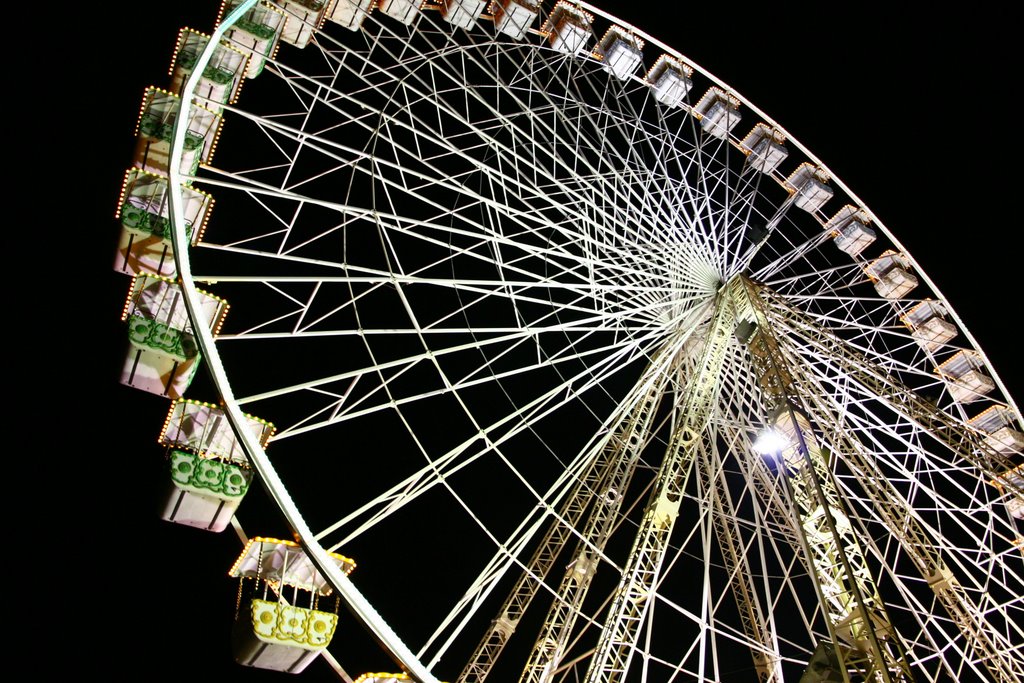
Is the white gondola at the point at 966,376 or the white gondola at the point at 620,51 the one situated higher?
the white gondola at the point at 620,51

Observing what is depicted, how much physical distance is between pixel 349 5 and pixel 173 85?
395cm

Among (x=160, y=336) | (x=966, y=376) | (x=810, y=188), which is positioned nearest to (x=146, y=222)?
(x=160, y=336)

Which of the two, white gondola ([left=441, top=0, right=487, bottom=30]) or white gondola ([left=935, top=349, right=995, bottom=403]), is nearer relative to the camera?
white gondola ([left=441, top=0, right=487, bottom=30])

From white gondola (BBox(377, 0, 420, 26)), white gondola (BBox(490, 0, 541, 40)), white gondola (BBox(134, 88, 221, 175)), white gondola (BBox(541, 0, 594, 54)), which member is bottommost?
white gondola (BBox(134, 88, 221, 175))

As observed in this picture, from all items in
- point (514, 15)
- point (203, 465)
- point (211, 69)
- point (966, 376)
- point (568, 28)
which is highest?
point (568, 28)

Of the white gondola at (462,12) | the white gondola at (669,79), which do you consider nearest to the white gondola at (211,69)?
the white gondola at (462,12)

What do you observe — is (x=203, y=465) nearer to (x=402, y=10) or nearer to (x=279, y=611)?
(x=279, y=611)

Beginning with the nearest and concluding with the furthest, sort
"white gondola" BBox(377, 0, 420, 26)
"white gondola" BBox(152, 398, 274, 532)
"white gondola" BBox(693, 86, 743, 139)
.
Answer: "white gondola" BBox(152, 398, 274, 532), "white gondola" BBox(377, 0, 420, 26), "white gondola" BBox(693, 86, 743, 139)

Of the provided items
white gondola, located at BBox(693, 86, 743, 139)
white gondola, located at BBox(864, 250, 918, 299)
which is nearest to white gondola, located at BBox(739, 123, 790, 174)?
white gondola, located at BBox(693, 86, 743, 139)

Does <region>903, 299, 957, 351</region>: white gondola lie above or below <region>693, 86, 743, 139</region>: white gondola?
below

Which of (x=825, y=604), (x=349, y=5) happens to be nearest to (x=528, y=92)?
(x=349, y=5)

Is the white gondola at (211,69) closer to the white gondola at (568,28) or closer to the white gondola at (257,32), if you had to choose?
the white gondola at (257,32)

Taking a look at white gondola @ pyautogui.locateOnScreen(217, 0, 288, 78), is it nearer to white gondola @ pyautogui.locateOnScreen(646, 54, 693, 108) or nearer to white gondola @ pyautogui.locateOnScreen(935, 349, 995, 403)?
white gondola @ pyautogui.locateOnScreen(646, 54, 693, 108)

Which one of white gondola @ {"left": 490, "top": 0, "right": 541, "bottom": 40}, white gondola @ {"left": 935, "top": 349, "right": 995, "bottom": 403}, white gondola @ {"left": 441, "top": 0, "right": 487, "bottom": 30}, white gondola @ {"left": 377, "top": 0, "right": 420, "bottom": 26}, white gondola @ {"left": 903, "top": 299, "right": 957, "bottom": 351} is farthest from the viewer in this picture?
white gondola @ {"left": 903, "top": 299, "right": 957, "bottom": 351}
